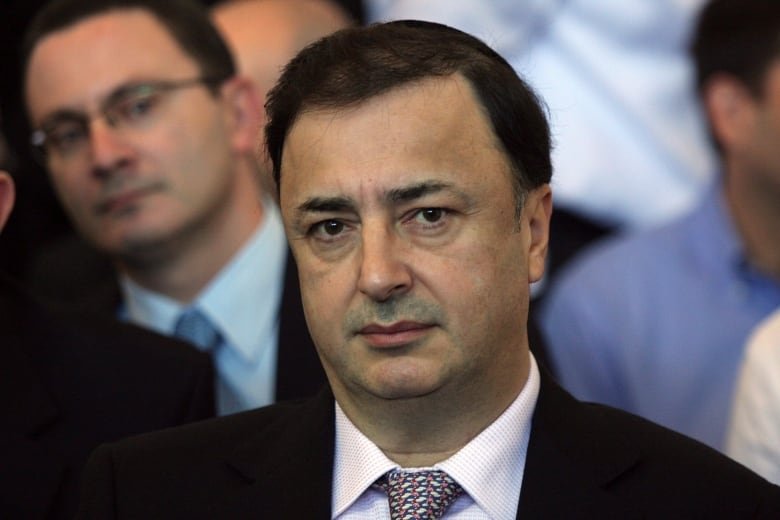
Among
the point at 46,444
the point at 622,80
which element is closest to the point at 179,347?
the point at 46,444

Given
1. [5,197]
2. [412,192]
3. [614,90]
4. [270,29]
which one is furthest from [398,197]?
[614,90]

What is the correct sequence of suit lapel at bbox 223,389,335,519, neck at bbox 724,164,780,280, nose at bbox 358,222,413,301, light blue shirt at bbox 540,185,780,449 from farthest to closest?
neck at bbox 724,164,780,280, light blue shirt at bbox 540,185,780,449, suit lapel at bbox 223,389,335,519, nose at bbox 358,222,413,301

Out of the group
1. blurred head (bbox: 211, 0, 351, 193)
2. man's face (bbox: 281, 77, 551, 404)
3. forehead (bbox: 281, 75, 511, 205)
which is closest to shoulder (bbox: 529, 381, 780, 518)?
man's face (bbox: 281, 77, 551, 404)

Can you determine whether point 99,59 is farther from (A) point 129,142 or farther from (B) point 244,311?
(B) point 244,311

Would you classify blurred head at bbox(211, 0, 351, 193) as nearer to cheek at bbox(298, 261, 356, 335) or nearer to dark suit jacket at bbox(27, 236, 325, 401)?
dark suit jacket at bbox(27, 236, 325, 401)

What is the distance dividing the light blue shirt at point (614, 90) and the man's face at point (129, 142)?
3.36 feet

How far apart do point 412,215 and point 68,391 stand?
3.20 ft

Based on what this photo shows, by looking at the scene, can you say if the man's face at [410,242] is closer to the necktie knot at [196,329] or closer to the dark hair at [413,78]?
the dark hair at [413,78]

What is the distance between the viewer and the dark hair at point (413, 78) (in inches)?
94.3

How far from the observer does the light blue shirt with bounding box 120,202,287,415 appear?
3578mm

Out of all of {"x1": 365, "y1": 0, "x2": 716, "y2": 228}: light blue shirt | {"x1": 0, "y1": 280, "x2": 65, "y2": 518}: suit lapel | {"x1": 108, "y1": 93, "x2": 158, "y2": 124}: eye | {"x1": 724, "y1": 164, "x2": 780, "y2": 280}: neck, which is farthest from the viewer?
{"x1": 365, "y1": 0, "x2": 716, "y2": 228}: light blue shirt

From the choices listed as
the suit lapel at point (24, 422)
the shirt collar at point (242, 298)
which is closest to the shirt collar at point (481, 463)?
the suit lapel at point (24, 422)

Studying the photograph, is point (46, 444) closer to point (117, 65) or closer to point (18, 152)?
point (117, 65)

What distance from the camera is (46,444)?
116 inches
